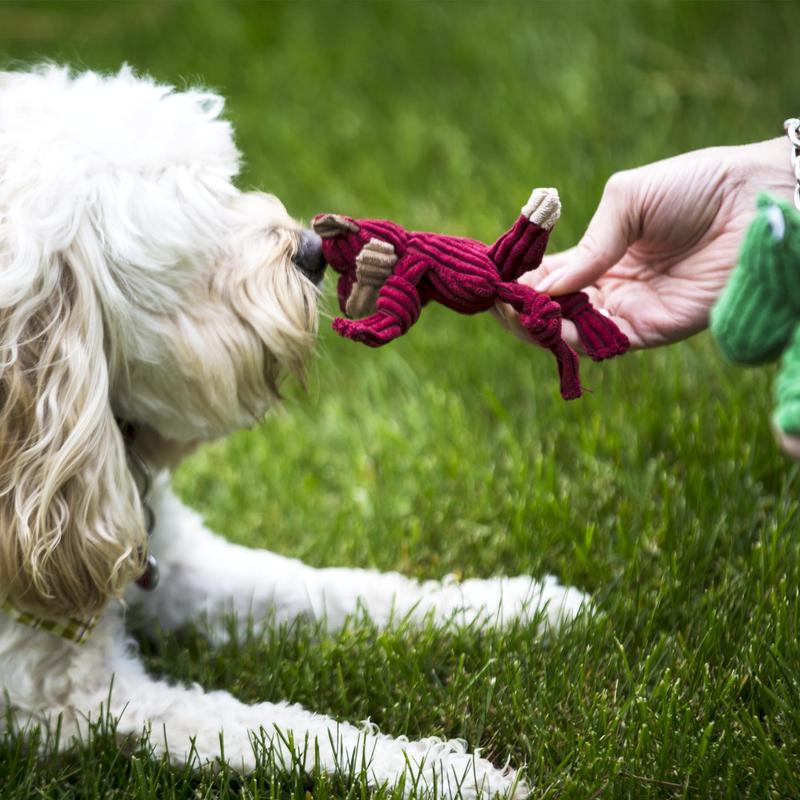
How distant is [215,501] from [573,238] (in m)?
1.59

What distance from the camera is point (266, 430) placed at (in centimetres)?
405

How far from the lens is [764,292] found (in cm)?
170

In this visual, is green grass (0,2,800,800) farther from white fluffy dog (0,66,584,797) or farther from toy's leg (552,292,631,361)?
toy's leg (552,292,631,361)

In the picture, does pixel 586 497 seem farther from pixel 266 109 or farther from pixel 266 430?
pixel 266 109

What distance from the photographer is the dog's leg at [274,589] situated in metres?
2.83

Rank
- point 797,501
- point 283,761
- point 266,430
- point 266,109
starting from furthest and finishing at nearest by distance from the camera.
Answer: point 266,109 → point 266,430 → point 797,501 → point 283,761

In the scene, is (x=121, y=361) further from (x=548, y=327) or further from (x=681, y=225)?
(x=681, y=225)

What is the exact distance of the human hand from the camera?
234cm

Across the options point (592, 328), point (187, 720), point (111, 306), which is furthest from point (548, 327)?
point (187, 720)

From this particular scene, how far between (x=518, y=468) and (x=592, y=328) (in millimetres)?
1035

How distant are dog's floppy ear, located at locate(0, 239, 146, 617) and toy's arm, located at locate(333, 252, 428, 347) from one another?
0.55 metres

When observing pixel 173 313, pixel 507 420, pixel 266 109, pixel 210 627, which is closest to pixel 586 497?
pixel 507 420

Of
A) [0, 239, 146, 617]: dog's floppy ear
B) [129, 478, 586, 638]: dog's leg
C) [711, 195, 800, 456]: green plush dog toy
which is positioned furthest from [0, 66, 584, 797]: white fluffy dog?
[711, 195, 800, 456]: green plush dog toy

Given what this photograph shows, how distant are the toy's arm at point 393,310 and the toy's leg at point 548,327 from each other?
193 millimetres
